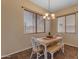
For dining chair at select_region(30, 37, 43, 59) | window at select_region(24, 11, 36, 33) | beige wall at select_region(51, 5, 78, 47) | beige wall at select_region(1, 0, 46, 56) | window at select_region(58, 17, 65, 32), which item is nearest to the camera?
dining chair at select_region(30, 37, 43, 59)

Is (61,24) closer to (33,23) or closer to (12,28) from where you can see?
(33,23)

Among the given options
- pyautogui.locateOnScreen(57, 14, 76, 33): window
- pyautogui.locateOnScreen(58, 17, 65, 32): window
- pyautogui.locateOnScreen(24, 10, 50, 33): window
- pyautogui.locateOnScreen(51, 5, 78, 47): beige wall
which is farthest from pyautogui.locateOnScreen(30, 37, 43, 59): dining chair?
pyautogui.locateOnScreen(58, 17, 65, 32): window

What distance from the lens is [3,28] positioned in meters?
3.08

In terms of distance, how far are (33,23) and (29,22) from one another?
35 cm

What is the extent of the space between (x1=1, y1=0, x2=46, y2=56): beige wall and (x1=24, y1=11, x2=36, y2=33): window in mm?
417

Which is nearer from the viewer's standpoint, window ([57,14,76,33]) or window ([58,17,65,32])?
window ([57,14,76,33])

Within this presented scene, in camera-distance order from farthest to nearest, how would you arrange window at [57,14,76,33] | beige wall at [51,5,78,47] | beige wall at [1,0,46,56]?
window at [57,14,76,33], beige wall at [51,5,78,47], beige wall at [1,0,46,56]

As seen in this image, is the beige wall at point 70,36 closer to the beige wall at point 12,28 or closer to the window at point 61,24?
the window at point 61,24

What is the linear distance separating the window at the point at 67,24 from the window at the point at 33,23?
1.16 metres

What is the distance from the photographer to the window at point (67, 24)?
17.6 ft

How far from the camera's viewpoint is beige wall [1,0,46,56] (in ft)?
10.2

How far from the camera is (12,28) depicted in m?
3.49

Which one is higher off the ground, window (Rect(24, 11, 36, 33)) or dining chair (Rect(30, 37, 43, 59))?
window (Rect(24, 11, 36, 33))

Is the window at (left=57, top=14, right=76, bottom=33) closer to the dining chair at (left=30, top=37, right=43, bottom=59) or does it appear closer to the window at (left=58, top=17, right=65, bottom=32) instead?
the window at (left=58, top=17, right=65, bottom=32)
